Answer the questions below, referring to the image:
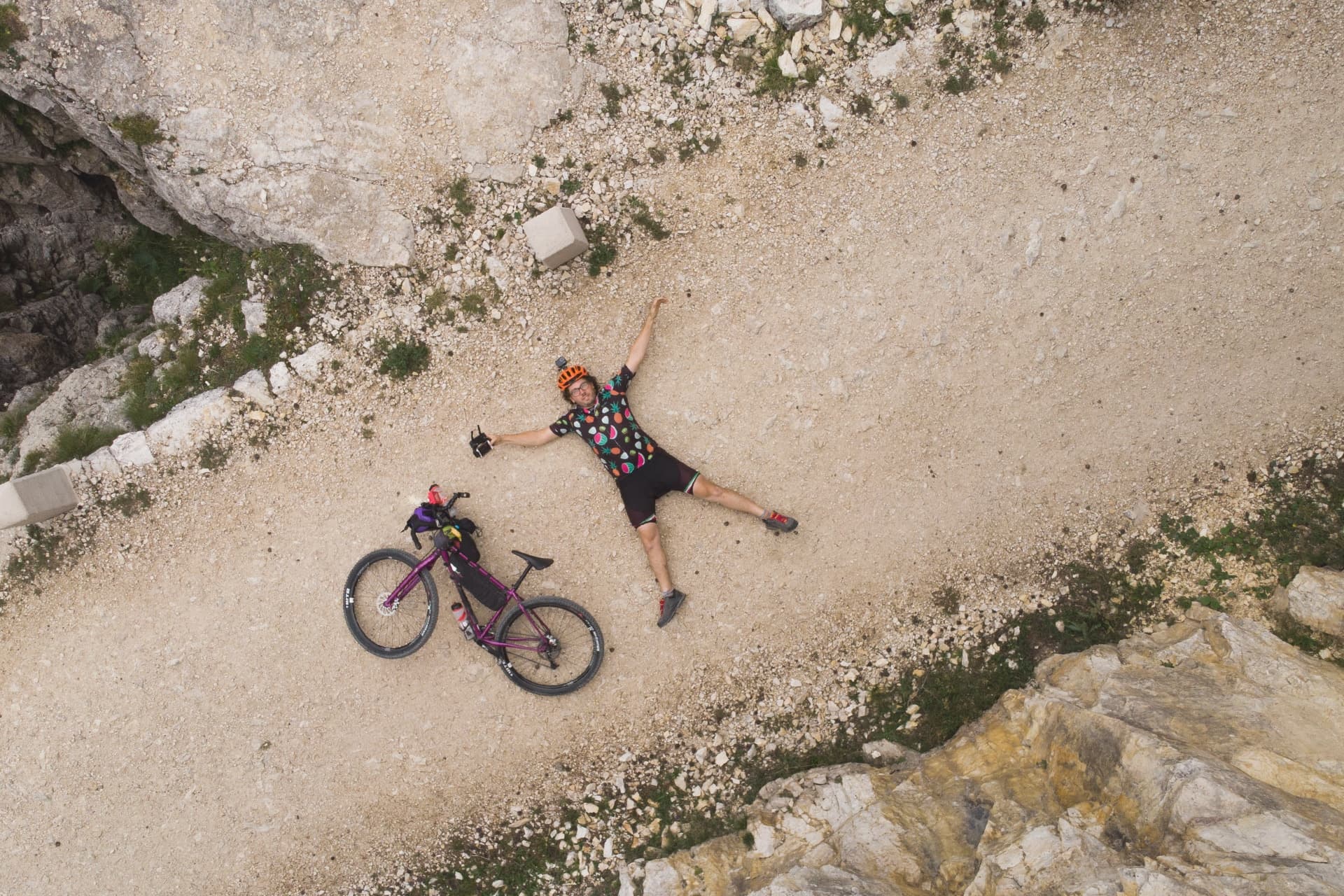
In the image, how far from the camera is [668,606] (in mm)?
9250

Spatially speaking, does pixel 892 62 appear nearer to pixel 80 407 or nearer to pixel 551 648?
pixel 551 648

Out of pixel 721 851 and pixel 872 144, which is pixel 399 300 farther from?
pixel 721 851

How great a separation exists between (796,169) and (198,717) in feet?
32.0

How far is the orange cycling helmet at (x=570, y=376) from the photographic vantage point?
887 cm

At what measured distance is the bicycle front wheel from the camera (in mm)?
9133

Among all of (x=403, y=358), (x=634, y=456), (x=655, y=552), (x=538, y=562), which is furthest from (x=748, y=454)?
(x=403, y=358)

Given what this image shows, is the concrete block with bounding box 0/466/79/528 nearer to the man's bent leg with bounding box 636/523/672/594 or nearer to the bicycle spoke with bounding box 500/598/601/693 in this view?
the bicycle spoke with bounding box 500/598/601/693

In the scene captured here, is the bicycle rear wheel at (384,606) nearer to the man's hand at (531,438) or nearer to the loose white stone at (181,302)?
the man's hand at (531,438)

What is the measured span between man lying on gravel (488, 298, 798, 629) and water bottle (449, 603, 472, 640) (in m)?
1.99

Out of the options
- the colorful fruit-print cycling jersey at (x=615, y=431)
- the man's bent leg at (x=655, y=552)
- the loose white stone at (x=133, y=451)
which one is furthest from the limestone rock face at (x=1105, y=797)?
the loose white stone at (x=133, y=451)

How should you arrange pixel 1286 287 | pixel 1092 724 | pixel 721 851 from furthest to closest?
1. pixel 1286 287
2. pixel 721 851
3. pixel 1092 724

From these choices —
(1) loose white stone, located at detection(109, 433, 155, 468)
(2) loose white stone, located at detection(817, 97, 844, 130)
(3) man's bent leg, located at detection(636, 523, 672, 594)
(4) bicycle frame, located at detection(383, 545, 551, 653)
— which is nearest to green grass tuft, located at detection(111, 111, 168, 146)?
(1) loose white stone, located at detection(109, 433, 155, 468)

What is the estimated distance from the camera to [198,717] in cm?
952

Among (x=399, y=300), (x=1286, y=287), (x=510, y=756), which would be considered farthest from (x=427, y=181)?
(x=1286, y=287)
